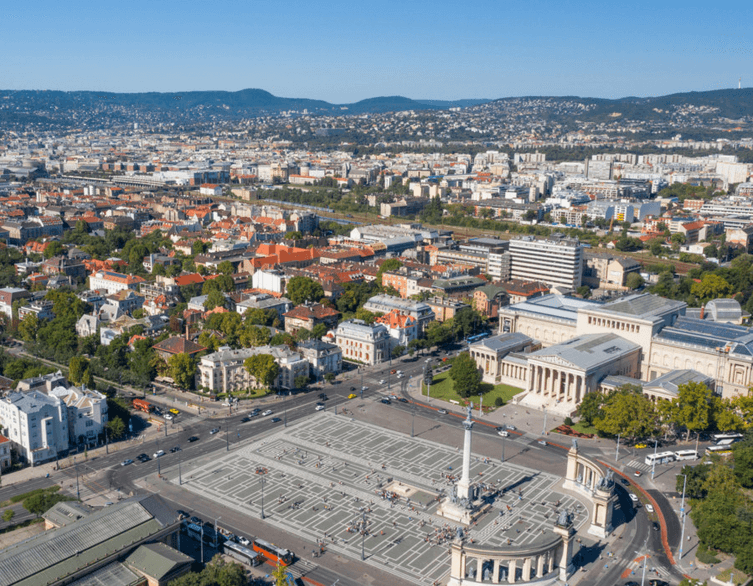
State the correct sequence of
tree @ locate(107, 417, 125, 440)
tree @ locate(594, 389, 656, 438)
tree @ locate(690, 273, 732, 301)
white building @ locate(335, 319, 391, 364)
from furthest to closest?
tree @ locate(690, 273, 732, 301)
white building @ locate(335, 319, 391, 364)
tree @ locate(594, 389, 656, 438)
tree @ locate(107, 417, 125, 440)

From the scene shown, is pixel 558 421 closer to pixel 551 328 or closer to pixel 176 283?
pixel 551 328

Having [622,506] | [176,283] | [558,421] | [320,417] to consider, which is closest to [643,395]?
[558,421]

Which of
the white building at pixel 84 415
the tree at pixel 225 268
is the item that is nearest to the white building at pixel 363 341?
the white building at pixel 84 415

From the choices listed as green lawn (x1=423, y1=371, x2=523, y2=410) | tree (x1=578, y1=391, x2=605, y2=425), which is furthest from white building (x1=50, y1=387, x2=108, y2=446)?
tree (x1=578, y1=391, x2=605, y2=425)

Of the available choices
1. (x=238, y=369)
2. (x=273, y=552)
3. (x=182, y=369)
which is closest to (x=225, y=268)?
(x=238, y=369)

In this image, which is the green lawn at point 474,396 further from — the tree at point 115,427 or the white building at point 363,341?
the tree at point 115,427

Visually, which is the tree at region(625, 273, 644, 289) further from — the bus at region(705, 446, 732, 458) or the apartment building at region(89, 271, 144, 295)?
the apartment building at region(89, 271, 144, 295)
